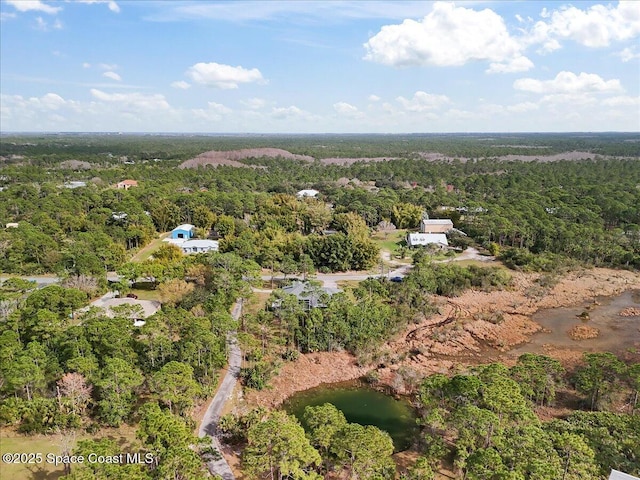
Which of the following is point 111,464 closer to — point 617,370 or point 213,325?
point 213,325

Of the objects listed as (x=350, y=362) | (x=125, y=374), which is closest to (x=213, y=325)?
(x=125, y=374)

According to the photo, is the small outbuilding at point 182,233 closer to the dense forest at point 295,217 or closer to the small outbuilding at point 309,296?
the dense forest at point 295,217

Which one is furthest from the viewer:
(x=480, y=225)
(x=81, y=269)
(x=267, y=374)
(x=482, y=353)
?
(x=480, y=225)

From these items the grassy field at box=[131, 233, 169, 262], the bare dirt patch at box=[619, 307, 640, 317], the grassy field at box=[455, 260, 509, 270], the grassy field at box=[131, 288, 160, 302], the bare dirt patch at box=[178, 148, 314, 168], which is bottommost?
the bare dirt patch at box=[619, 307, 640, 317]

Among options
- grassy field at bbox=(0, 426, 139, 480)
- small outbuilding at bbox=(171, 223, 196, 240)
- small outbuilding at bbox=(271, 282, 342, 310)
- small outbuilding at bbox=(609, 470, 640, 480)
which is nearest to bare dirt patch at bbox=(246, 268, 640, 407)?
small outbuilding at bbox=(271, 282, 342, 310)

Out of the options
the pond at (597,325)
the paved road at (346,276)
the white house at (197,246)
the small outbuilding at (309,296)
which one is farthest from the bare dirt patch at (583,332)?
the white house at (197,246)

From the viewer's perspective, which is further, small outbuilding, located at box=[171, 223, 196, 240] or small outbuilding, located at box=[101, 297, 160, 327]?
small outbuilding, located at box=[171, 223, 196, 240]

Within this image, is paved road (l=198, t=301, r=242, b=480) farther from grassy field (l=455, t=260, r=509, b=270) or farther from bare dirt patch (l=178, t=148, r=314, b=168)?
bare dirt patch (l=178, t=148, r=314, b=168)
